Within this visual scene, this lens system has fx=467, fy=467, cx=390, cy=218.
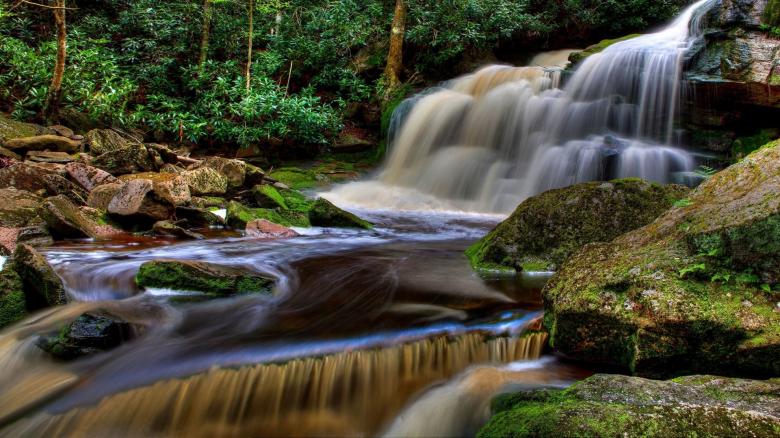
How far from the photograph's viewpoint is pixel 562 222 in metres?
5.30

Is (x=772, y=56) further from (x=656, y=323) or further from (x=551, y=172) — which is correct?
(x=656, y=323)

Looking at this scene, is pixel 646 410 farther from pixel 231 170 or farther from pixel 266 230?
pixel 231 170

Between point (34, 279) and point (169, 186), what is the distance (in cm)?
423

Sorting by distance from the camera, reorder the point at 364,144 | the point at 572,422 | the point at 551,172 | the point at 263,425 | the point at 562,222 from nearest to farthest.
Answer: the point at 572,422 < the point at 263,425 < the point at 562,222 < the point at 551,172 < the point at 364,144

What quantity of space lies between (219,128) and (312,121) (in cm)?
264

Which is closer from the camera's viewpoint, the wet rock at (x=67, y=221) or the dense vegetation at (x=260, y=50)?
the wet rock at (x=67, y=221)

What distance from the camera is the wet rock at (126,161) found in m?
8.66

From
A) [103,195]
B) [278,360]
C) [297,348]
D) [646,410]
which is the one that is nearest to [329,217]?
[103,195]

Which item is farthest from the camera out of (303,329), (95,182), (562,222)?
(95,182)

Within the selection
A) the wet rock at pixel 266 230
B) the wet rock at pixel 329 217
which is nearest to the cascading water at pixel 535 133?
the wet rock at pixel 329 217

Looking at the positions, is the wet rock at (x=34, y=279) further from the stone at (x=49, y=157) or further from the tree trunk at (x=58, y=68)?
the tree trunk at (x=58, y=68)

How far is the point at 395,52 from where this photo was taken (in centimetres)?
1574

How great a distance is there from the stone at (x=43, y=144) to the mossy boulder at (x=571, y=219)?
29.2 feet

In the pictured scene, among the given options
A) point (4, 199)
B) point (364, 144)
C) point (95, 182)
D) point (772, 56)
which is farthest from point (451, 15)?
point (4, 199)
